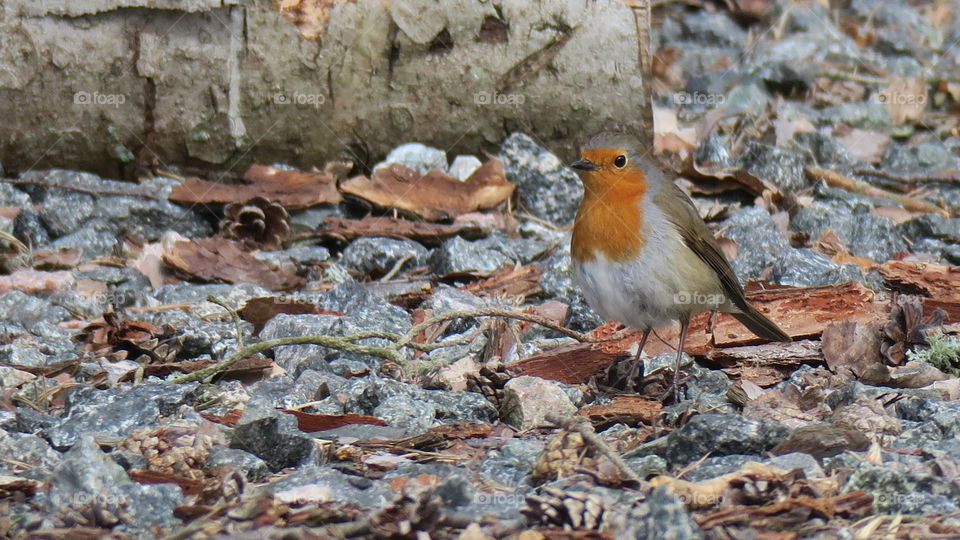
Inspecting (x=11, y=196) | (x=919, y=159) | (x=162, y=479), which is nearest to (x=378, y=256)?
(x=11, y=196)

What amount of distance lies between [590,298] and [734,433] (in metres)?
1.57

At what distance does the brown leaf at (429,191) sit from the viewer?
260 inches

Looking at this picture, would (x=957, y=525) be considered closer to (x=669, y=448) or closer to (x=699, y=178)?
(x=669, y=448)

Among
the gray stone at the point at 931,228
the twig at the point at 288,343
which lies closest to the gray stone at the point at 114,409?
the twig at the point at 288,343

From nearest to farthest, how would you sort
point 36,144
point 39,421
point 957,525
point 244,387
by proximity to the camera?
point 957,525, point 39,421, point 244,387, point 36,144

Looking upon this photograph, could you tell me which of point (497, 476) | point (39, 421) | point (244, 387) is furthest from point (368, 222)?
point (497, 476)

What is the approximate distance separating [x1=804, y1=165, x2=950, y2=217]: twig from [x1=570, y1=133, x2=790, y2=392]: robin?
2.51 m

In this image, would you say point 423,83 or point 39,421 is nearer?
point 39,421

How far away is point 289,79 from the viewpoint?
20.9 feet

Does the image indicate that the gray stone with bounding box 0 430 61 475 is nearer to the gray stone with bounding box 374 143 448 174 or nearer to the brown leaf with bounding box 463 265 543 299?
the brown leaf with bounding box 463 265 543 299

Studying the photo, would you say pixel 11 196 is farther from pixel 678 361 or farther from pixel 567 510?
pixel 567 510

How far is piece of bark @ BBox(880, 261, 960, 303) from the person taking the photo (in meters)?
5.08

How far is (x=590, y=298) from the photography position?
479 cm

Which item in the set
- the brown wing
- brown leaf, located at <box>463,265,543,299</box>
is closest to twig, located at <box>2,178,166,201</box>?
brown leaf, located at <box>463,265,543,299</box>
